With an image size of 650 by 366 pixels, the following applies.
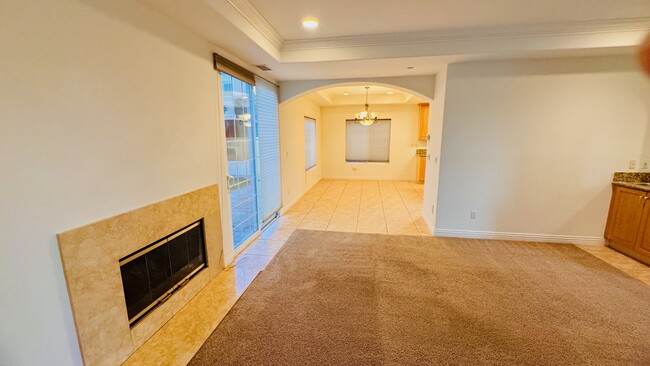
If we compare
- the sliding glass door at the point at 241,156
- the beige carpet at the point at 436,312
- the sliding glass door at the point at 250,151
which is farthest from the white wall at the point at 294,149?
the beige carpet at the point at 436,312

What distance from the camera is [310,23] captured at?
268 centimetres

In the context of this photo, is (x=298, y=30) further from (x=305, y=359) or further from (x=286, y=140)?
(x=305, y=359)

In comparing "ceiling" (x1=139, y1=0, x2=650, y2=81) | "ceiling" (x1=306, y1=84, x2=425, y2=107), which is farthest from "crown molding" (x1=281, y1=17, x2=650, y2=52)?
"ceiling" (x1=306, y1=84, x2=425, y2=107)

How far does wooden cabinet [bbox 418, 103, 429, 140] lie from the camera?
760cm

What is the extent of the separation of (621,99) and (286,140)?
4797mm

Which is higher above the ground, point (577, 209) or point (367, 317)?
point (577, 209)

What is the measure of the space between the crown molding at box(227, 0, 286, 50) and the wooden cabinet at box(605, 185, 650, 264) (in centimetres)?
457

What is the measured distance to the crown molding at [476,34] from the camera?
8.74ft

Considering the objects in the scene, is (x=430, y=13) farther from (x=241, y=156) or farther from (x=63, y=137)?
(x=63, y=137)

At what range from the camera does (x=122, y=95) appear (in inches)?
67.1

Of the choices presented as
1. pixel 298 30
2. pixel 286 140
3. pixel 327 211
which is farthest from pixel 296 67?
pixel 327 211

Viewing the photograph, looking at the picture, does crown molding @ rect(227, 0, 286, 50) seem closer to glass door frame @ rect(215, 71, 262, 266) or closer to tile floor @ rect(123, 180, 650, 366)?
glass door frame @ rect(215, 71, 262, 266)

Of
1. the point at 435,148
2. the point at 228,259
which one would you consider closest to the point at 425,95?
the point at 435,148

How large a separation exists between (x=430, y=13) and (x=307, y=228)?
3215mm
